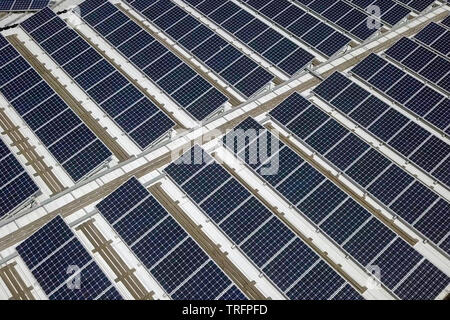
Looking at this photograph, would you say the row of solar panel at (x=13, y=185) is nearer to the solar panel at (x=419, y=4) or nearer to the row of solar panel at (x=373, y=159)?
the row of solar panel at (x=373, y=159)

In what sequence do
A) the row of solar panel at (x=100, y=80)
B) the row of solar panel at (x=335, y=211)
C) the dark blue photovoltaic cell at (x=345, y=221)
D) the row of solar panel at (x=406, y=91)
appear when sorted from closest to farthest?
1. the row of solar panel at (x=335, y=211)
2. the dark blue photovoltaic cell at (x=345, y=221)
3. the row of solar panel at (x=100, y=80)
4. the row of solar panel at (x=406, y=91)

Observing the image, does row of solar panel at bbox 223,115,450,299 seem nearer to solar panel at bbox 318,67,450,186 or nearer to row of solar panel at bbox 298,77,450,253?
row of solar panel at bbox 298,77,450,253

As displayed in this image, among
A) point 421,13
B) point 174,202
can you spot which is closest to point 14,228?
point 174,202

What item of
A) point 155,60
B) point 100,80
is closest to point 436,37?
point 155,60

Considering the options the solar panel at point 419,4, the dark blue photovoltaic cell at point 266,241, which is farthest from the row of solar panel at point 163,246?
→ the solar panel at point 419,4

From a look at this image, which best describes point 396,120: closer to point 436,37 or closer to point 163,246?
point 436,37
